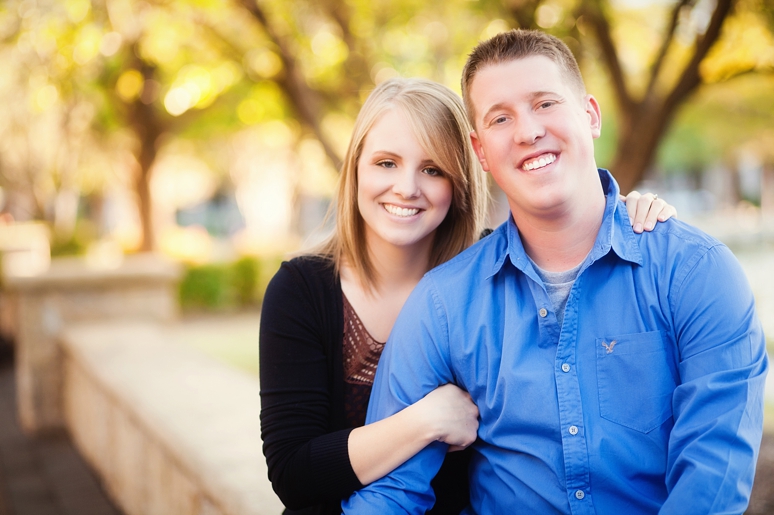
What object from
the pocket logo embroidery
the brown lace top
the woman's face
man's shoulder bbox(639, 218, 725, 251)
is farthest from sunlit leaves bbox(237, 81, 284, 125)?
the pocket logo embroidery

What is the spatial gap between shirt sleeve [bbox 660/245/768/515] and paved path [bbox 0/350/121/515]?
4356 mm

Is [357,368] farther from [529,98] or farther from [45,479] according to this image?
[45,479]

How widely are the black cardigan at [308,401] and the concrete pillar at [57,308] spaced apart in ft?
16.2

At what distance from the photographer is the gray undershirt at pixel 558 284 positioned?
7.11 ft

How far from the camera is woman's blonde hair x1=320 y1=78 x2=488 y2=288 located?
8.38 feet

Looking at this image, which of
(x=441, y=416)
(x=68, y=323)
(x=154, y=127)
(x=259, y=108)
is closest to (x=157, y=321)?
(x=68, y=323)

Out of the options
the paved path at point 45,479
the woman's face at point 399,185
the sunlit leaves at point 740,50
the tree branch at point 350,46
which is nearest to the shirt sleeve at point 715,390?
the woman's face at point 399,185

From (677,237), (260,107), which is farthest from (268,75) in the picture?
(677,237)

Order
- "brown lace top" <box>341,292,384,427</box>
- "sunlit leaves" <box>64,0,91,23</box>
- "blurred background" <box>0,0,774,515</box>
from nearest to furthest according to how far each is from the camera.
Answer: "brown lace top" <box>341,292,384,427</box> → "blurred background" <box>0,0,774,515</box> → "sunlit leaves" <box>64,0,91,23</box>

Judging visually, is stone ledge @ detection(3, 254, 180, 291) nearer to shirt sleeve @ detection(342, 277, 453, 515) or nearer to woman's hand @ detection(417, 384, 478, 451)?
shirt sleeve @ detection(342, 277, 453, 515)

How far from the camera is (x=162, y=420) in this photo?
4090mm

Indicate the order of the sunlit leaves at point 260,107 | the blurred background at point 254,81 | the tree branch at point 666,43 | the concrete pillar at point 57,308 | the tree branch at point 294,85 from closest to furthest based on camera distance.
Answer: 1. the tree branch at point 666,43
2. the blurred background at point 254,81
3. the tree branch at point 294,85
4. the concrete pillar at point 57,308
5. the sunlit leaves at point 260,107

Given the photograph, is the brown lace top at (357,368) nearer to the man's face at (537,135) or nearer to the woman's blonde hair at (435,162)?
the woman's blonde hair at (435,162)

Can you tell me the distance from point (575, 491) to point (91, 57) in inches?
260
